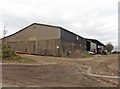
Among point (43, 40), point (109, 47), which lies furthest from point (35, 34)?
point (109, 47)

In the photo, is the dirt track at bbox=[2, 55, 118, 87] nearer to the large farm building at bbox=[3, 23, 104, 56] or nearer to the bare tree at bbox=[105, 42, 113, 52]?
the large farm building at bbox=[3, 23, 104, 56]

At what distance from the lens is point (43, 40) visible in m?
53.0

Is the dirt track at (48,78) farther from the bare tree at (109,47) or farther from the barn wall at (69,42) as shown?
the bare tree at (109,47)

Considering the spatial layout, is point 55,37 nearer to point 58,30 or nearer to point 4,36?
point 58,30

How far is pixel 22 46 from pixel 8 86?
45292 mm

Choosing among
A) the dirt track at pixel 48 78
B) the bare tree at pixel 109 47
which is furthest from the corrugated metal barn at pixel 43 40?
the bare tree at pixel 109 47

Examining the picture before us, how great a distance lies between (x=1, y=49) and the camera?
26344 millimetres

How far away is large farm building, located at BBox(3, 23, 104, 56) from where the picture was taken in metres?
51.2

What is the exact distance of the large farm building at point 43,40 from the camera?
168 feet

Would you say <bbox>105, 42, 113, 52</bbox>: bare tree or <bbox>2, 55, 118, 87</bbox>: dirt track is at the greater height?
<bbox>105, 42, 113, 52</bbox>: bare tree

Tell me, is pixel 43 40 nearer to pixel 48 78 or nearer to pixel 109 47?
pixel 48 78

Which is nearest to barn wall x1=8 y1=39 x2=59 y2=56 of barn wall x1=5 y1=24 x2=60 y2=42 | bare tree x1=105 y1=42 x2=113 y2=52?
barn wall x1=5 y1=24 x2=60 y2=42

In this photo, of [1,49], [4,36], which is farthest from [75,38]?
[1,49]

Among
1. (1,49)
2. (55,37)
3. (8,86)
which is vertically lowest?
(8,86)
